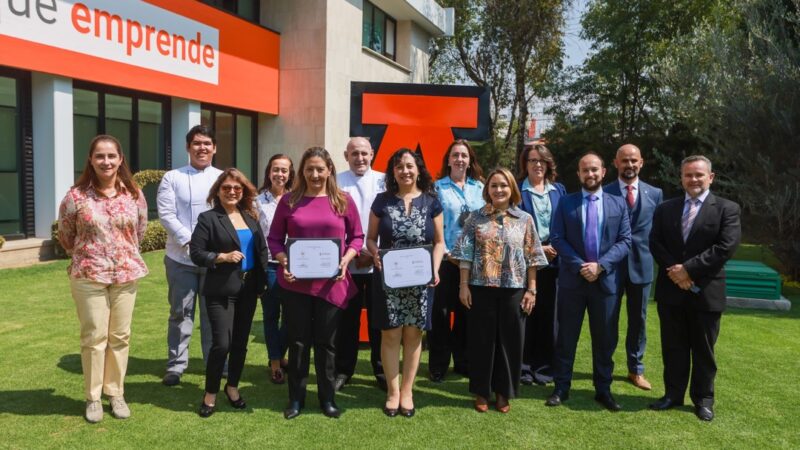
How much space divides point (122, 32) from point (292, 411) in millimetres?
9814

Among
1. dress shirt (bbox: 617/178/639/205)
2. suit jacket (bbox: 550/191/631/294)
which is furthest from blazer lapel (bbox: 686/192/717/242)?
dress shirt (bbox: 617/178/639/205)

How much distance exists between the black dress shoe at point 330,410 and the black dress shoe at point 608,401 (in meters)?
1.97

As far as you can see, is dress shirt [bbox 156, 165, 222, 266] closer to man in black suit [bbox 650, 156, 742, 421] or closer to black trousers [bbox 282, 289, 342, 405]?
black trousers [bbox 282, 289, 342, 405]

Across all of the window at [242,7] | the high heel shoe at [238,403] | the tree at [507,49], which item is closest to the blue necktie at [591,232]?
the high heel shoe at [238,403]

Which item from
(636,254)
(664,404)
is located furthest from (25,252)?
(664,404)

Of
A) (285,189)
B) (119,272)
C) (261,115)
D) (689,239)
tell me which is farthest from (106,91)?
(689,239)

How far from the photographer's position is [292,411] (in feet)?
13.5

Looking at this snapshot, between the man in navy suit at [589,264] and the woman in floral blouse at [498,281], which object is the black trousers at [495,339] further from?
the man in navy suit at [589,264]

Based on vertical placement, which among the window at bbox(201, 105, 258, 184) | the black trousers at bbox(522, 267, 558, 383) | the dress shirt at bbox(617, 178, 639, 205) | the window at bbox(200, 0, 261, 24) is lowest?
the black trousers at bbox(522, 267, 558, 383)

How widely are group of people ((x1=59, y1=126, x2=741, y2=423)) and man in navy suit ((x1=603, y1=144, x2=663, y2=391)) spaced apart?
33 millimetres

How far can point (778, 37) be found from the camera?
10234 millimetres

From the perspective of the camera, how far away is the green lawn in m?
3.78

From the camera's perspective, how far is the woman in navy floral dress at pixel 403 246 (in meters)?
4.13

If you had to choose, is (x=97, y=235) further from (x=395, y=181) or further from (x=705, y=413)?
(x=705, y=413)
